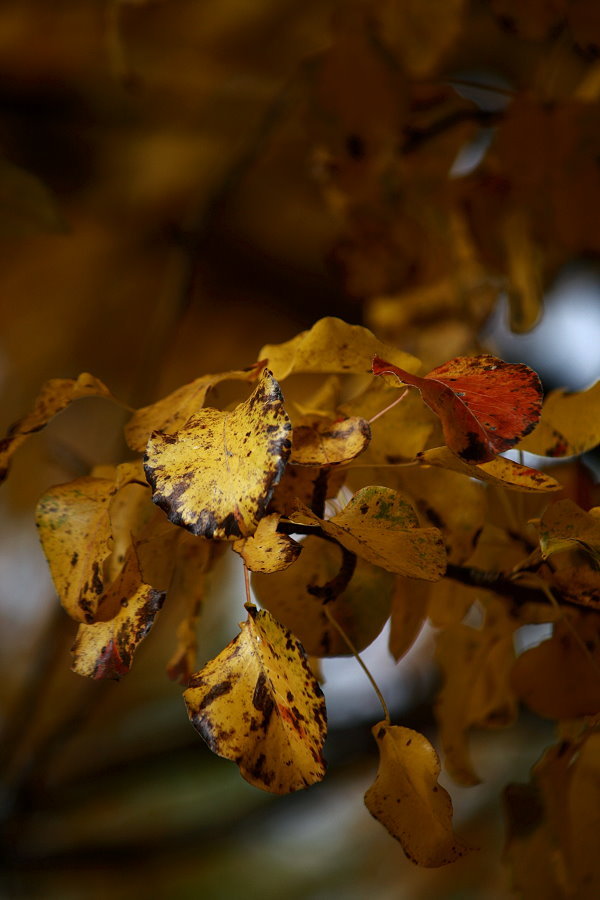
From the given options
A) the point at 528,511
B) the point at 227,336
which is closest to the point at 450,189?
the point at 528,511

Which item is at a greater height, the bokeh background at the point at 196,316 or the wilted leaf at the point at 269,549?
the wilted leaf at the point at 269,549

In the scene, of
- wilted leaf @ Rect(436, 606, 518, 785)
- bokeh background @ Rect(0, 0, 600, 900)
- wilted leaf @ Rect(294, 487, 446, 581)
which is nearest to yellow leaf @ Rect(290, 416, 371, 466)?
wilted leaf @ Rect(294, 487, 446, 581)

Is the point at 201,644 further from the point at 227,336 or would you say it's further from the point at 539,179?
the point at 539,179

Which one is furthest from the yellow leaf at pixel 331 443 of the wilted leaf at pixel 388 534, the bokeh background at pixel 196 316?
the bokeh background at pixel 196 316

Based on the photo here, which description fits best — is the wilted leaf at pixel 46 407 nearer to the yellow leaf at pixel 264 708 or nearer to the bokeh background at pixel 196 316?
the yellow leaf at pixel 264 708

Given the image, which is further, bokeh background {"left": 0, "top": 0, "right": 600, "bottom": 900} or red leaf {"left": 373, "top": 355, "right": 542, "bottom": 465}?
bokeh background {"left": 0, "top": 0, "right": 600, "bottom": 900}

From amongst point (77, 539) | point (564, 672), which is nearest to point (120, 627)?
point (77, 539)

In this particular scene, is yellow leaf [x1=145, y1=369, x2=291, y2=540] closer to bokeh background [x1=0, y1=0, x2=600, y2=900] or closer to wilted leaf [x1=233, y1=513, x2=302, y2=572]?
wilted leaf [x1=233, y1=513, x2=302, y2=572]
